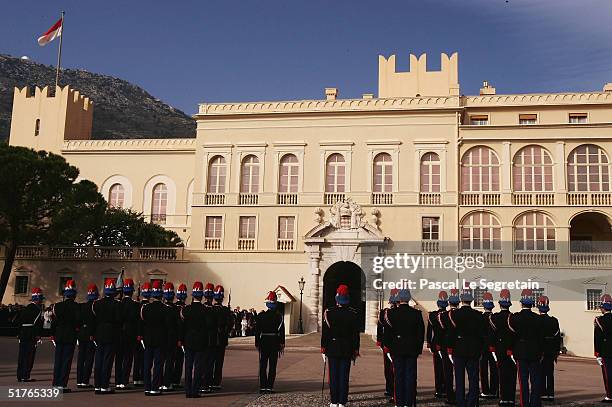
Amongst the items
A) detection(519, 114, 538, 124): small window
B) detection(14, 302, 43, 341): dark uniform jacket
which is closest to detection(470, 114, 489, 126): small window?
detection(519, 114, 538, 124): small window

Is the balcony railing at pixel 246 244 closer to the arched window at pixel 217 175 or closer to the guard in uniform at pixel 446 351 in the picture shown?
the arched window at pixel 217 175

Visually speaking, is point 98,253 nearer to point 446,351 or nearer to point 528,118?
point 528,118

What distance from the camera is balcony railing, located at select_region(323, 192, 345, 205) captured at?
37.5m

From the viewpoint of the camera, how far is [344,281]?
1500 inches

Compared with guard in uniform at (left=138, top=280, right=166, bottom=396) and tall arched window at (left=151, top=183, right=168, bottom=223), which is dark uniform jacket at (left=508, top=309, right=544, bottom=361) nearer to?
guard in uniform at (left=138, top=280, right=166, bottom=396)

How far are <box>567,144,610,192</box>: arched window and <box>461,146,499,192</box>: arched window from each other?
4.08 meters

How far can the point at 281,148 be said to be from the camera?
38844mm

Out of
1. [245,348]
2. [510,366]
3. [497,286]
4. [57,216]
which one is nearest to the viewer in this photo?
[510,366]

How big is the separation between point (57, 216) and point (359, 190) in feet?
57.9

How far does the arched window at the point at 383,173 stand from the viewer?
37406mm

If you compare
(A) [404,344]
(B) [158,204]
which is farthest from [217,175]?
(A) [404,344]

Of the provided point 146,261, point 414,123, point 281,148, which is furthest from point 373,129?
point 146,261

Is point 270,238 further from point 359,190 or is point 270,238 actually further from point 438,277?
point 438,277

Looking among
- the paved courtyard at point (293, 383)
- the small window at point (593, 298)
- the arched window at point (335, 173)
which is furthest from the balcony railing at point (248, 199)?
the small window at point (593, 298)
